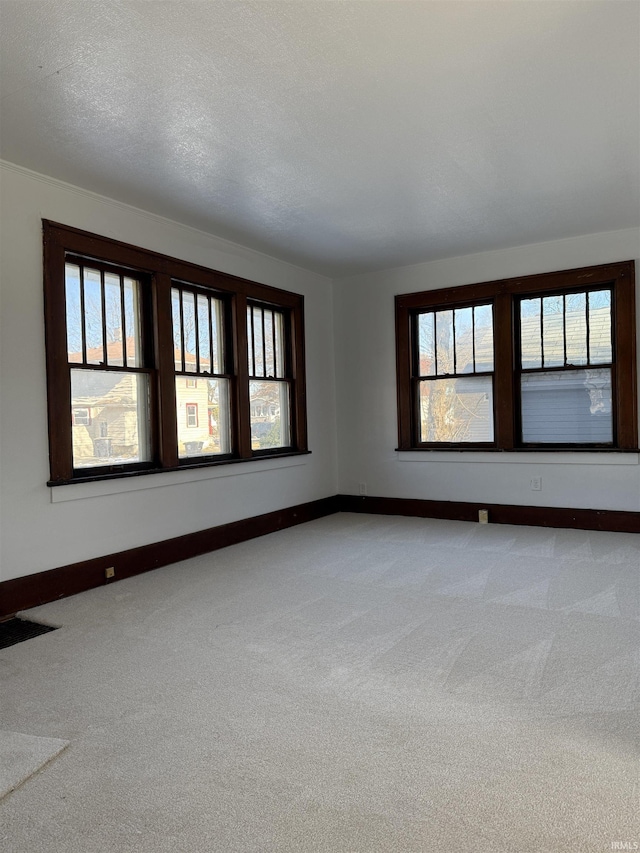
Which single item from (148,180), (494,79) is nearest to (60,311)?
(148,180)

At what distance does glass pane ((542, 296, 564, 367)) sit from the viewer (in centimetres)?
555

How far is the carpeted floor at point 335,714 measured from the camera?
5.26 feet

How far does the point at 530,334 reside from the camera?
5.70m

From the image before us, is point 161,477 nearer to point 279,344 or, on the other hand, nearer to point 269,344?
point 269,344

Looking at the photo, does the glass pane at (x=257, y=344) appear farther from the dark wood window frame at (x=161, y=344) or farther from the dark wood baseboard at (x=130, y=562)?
the dark wood baseboard at (x=130, y=562)

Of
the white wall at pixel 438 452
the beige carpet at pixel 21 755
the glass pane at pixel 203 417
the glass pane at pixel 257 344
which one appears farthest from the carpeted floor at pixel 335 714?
the glass pane at pixel 257 344

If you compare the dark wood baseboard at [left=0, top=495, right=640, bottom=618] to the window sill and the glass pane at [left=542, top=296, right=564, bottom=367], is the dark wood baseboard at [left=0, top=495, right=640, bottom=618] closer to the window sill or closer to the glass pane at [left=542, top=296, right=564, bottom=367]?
the window sill

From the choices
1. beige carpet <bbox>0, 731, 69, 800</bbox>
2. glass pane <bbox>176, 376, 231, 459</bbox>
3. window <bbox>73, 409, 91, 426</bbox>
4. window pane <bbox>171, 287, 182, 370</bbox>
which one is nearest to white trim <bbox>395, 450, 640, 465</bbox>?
glass pane <bbox>176, 376, 231, 459</bbox>

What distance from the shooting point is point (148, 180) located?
3.75 meters

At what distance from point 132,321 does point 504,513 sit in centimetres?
390

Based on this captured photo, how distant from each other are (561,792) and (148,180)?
3817mm

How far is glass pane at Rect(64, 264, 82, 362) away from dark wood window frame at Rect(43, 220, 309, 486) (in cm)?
10

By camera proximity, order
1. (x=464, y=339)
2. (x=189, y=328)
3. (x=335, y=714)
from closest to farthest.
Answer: (x=335, y=714), (x=189, y=328), (x=464, y=339)

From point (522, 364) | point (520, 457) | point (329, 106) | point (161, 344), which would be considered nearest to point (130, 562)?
point (161, 344)
